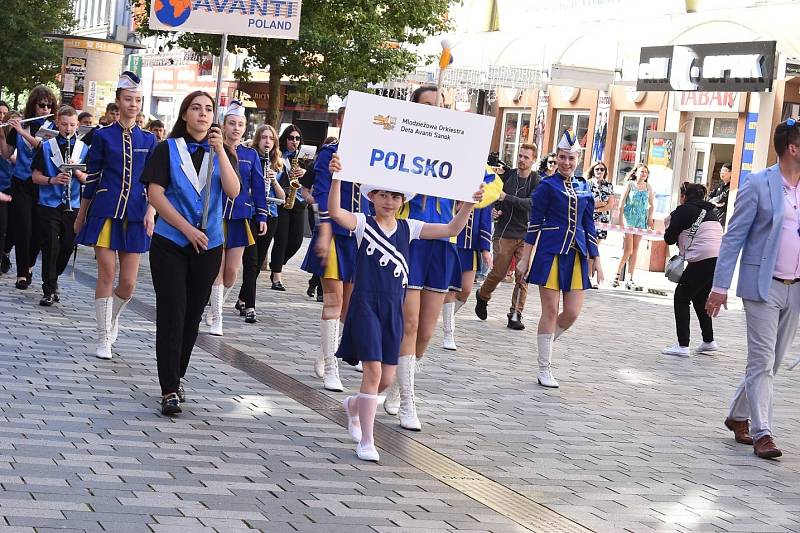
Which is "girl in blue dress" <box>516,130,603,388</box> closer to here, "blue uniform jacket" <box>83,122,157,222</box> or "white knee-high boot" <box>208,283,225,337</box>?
"white knee-high boot" <box>208,283,225,337</box>

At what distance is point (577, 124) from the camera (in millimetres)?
31297

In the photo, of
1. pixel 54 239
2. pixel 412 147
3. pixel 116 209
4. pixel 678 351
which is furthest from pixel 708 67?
pixel 412 147

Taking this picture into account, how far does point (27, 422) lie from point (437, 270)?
267 centimetres

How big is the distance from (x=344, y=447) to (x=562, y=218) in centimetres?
374

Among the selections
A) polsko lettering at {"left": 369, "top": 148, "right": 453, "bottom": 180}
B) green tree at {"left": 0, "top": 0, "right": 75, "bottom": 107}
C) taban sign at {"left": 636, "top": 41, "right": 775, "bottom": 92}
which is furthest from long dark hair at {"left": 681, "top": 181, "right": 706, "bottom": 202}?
green tree at {"left": 0, "top": 0, "right": 75, "bottom": 107}

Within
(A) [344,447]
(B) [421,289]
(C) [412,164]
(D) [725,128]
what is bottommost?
(A) [344,447]

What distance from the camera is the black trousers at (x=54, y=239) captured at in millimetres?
12852

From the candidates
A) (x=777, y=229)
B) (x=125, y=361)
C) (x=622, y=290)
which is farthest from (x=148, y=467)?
(x=622, y=290)

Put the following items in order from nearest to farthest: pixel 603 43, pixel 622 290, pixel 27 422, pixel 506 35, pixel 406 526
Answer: pixel 406 526 → pixel 27 422 → pixel 622 290 → pixel 603 43 → pixel 506 35

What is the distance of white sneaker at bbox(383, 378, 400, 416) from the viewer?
344 inches

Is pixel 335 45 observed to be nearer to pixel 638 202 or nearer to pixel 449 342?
pixel 638 202

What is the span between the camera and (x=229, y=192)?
8117 mm

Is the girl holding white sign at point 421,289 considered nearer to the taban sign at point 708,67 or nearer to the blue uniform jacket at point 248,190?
the blue uniform jacket at point 248,190

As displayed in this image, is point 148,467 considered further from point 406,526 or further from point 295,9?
point 295,9
